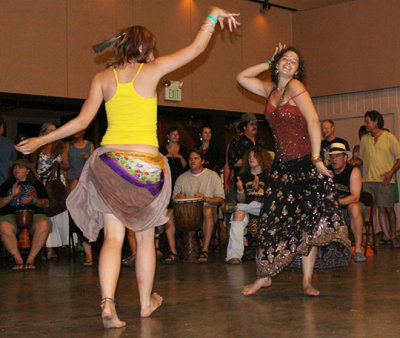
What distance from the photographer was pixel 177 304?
3867 mm

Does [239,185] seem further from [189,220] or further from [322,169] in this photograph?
[322,169]

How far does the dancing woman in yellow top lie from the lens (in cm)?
323

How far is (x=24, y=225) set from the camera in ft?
21.7

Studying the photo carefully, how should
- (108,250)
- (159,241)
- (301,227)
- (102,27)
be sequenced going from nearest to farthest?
(108,250), (301,227), (159,241), (102,27)

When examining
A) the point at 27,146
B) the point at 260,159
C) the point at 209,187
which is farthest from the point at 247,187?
the point at 27,146

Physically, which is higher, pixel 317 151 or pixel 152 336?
pixel 317 151

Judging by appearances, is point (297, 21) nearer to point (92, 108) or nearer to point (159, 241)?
point (159, 241)

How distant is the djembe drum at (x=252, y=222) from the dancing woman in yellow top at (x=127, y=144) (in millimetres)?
3285

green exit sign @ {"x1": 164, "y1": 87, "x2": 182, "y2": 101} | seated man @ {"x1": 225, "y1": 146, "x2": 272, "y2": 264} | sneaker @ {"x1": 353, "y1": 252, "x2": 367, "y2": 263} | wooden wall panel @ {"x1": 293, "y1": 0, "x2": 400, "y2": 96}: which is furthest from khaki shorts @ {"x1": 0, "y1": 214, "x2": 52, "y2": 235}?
wooden wall panel @ {"x1": 293, "y1": 0, "x2": 400, "y2": 96}

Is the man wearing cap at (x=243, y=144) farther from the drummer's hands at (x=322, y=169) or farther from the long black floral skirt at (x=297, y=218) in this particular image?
the drummer's hands at (x=322, y=169)

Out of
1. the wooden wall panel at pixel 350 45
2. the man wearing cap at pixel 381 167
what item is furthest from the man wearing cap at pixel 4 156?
the wooden wall panel at pixel 350 45

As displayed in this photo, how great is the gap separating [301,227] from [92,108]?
61.5 inches

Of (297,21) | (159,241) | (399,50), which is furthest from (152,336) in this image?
(297,21)

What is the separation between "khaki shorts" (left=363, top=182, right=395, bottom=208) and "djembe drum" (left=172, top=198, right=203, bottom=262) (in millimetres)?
2613
